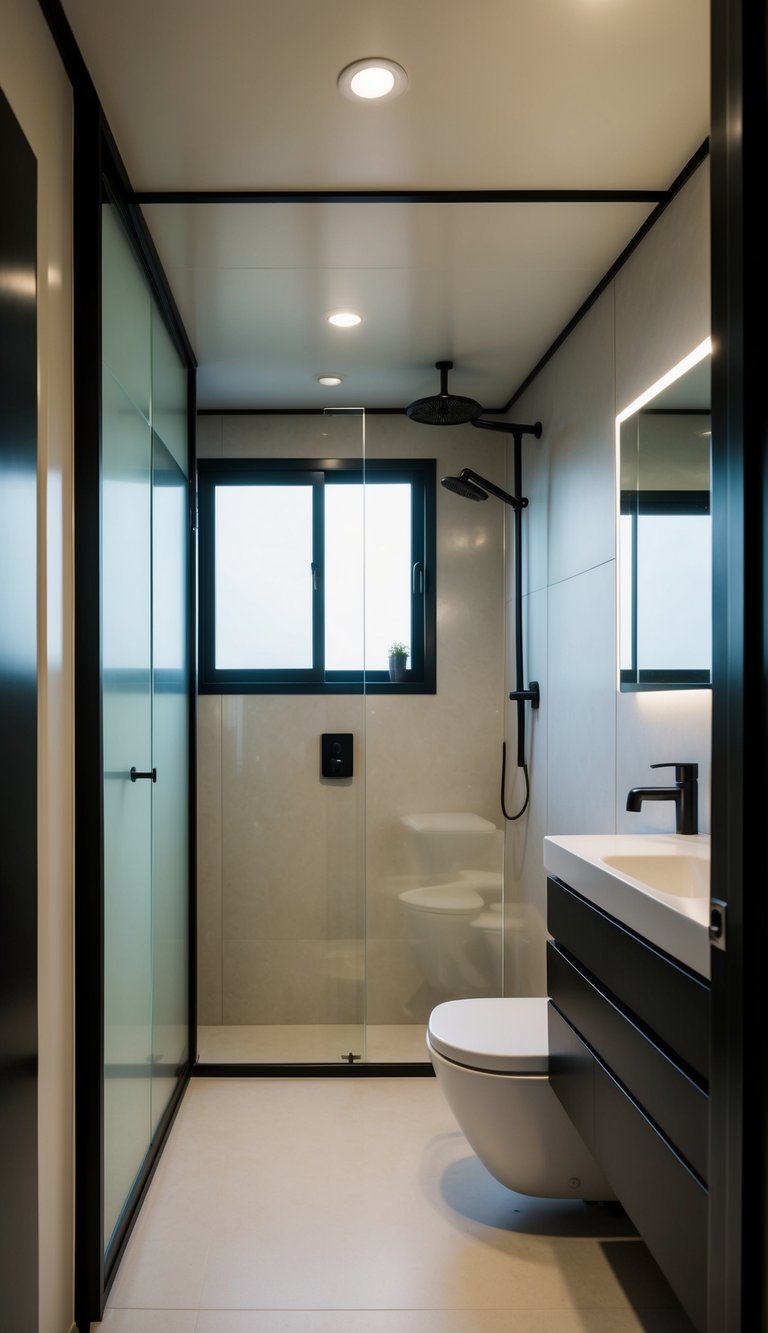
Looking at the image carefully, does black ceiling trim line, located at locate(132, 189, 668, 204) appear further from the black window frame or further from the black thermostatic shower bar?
the black window frame

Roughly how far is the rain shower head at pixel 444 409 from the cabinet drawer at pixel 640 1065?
1.86 m

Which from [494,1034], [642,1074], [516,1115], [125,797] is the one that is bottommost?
[516,1115]

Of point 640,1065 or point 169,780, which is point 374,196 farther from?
point 640,1065

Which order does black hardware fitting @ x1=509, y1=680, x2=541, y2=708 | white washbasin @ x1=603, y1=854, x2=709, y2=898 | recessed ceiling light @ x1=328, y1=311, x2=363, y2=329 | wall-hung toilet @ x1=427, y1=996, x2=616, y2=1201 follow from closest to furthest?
white washbasin @ x1=603, y1=854, x2=709, y2=898 → wall-hung toilet @ x1=427, y1=996, x2=616, y2=1201 → recessed ceiling light @ x1=328, y1=311, x2=363, y2=329 → black hardware fitting @ x1=509, y1=680, x2=541, y2=708

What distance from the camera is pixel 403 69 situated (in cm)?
177

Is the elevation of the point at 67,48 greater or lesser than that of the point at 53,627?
greater

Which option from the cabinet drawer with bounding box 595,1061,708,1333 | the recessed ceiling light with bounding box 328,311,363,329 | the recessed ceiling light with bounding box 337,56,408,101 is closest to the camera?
the cabinet drawer with bounding box 595,1061,708,1333

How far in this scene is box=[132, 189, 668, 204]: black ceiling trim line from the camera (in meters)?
2.22

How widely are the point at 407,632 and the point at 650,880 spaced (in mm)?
1539

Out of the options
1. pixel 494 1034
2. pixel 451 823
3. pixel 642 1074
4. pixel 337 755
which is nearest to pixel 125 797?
pixel 494 1034

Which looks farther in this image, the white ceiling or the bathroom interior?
the bathroom interior

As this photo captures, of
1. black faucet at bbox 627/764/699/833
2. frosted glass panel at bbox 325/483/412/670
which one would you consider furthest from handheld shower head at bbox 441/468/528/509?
black faucet at bbox 627/764/699/833

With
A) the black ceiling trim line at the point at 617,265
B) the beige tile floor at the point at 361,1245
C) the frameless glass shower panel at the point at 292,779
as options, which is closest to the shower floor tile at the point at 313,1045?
the frameless glass shower panel at the point at 292,779

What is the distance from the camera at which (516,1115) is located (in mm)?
2129
